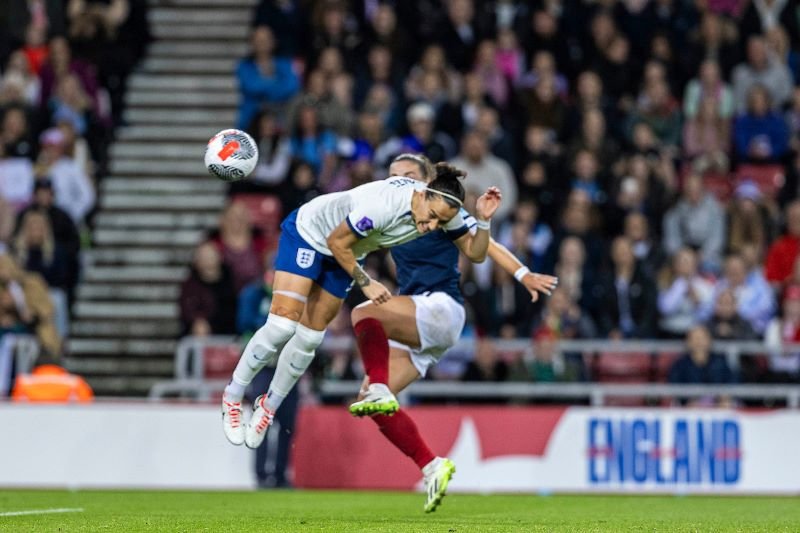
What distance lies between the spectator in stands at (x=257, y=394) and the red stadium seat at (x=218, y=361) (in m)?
0.57

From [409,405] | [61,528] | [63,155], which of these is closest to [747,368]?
[409,405]

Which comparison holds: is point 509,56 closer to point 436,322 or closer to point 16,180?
point 16,180

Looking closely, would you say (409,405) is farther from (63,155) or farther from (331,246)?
(331,246)

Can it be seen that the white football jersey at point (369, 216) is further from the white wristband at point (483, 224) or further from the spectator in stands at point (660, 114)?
the spectator in stands at point (660, 114)

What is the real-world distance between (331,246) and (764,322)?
8823mm

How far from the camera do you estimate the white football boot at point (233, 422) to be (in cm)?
1200

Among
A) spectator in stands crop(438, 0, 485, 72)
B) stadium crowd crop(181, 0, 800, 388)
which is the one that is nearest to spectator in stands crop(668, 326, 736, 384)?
stadium crowd crop(181, 0, 800, 388)

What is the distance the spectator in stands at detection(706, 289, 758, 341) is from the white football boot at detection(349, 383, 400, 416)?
24.9 ft

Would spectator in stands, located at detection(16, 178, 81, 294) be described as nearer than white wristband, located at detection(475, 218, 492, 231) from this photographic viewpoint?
No

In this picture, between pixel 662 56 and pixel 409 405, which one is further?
pixel 662 56

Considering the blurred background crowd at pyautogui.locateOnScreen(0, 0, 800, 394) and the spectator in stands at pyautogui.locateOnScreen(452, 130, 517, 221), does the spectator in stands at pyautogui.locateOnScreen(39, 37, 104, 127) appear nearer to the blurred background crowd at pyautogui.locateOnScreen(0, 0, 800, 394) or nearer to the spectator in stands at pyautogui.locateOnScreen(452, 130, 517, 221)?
the blurred background crowd at pyautogui.locateOnScreen(0, 0, 800, 394)

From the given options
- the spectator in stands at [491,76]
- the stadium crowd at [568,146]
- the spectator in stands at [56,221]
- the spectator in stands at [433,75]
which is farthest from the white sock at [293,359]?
the spectator in stands at [491,76]

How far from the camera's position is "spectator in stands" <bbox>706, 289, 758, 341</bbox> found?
18.2m

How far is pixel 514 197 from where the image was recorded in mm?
19703
